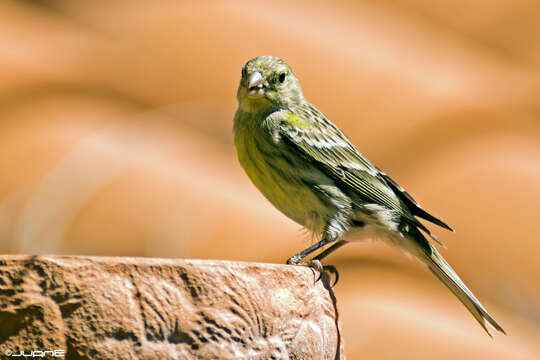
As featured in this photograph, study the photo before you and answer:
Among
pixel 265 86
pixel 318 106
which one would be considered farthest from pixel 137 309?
pixel 318 106

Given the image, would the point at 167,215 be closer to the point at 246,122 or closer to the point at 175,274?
the point at 246,122

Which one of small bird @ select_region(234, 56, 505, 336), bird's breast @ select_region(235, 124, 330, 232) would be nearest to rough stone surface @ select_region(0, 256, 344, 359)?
small bird @ select_region(234, 56, 505, 336)

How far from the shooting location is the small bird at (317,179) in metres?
2.78

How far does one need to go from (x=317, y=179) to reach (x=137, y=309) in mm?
1333

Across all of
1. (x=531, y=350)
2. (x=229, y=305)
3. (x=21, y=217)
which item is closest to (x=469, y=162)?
(x=531, y=350)

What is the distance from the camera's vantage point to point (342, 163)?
2986 mm

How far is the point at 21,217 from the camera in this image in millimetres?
3355

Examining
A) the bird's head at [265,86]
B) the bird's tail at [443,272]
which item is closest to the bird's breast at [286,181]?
the bird's head at [265,86]

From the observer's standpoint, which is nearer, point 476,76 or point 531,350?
point 531,350

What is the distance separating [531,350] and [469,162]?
1038 mm

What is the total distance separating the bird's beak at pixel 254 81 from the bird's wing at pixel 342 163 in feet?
0.53

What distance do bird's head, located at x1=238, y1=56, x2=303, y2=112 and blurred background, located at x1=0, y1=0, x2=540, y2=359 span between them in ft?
2.40

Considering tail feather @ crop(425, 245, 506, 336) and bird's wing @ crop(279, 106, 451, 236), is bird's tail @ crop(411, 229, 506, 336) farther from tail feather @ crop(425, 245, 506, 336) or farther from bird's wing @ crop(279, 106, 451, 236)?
bird's wing @ crop(279, 106, 451, 236)

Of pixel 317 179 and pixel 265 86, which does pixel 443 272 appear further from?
pixel 265 86
